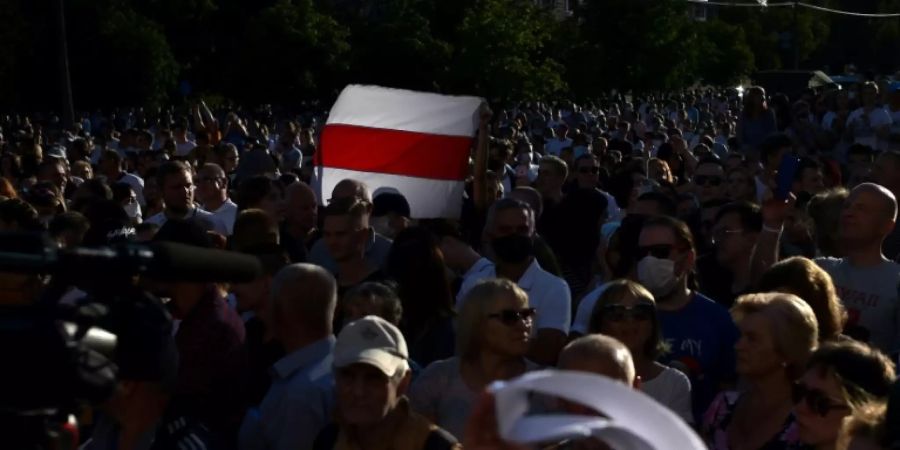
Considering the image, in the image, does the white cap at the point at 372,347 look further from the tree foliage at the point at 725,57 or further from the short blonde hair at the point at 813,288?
the tree foliage at the point at 725,57

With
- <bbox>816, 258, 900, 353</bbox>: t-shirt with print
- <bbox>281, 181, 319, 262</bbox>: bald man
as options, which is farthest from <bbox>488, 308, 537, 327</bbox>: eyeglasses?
<bbox>281, 181, 319, 262</bbox>: bald man

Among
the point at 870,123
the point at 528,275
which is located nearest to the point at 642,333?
the point at 528,275

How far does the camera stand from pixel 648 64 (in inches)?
1882

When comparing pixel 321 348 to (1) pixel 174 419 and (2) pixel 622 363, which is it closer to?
(1) pixel 174 419

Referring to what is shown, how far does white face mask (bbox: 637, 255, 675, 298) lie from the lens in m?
7.06

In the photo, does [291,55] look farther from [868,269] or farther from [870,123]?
[868,269]

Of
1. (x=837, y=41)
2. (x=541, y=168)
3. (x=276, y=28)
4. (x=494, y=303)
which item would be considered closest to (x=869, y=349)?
(x=494, y=303)

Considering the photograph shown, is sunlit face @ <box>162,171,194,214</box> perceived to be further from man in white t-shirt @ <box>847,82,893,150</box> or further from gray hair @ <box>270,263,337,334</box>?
man in white t-shirt @ <box>847,82,893,150</box>

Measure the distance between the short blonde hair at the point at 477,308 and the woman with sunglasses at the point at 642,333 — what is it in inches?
17.6

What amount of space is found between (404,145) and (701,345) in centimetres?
578

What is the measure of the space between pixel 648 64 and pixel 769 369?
4257 cm

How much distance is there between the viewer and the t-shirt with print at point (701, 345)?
6.61 meters

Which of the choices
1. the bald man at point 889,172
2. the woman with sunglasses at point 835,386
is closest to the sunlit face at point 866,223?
the bald man at point 889,172

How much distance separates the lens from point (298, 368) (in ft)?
18.7
